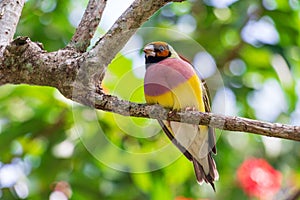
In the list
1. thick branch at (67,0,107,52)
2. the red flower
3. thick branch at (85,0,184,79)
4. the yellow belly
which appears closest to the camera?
thick branch at (85,0,184,79)

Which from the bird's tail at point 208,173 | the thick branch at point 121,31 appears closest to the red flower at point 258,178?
the bird's tail at point 208,173

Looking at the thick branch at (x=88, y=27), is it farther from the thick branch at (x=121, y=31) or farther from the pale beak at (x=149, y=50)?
the pale beak at (x=149, y=50)

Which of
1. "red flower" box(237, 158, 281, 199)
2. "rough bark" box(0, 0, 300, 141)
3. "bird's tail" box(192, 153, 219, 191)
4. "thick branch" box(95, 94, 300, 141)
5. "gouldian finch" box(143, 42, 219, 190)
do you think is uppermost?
"rough bark" box(0, 0, 300, 141)

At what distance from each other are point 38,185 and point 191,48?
112 cm

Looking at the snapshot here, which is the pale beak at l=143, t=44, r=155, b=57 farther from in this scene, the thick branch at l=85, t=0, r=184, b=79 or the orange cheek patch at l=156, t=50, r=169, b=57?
the thick branch at l=85, t=0, r=184, b=79

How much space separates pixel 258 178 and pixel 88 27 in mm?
1848

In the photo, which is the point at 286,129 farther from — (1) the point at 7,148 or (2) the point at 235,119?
(1) the point at 7,148

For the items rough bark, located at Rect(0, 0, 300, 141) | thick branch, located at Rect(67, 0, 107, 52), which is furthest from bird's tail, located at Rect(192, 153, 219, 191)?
thick branch, located at Rect(67, 0, 107, 52)

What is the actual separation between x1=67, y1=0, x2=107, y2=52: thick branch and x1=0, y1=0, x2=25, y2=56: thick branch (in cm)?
22

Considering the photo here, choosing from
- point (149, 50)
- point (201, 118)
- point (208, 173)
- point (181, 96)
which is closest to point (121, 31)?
point (201, 118)

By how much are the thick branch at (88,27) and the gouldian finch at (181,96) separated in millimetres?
578

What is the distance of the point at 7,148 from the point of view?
123 inches

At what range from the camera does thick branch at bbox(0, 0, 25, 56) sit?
6.79 feet

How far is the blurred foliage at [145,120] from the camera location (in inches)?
122
